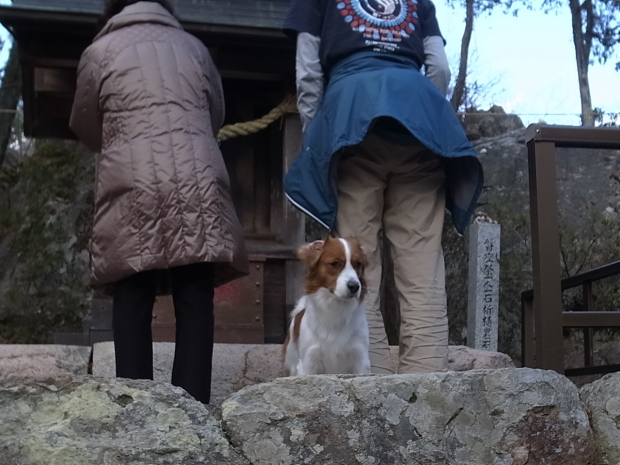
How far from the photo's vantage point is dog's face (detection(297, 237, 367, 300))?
3844mm

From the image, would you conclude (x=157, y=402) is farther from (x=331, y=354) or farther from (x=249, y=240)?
(x=249, y=240)

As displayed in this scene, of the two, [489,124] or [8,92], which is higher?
[489,124]

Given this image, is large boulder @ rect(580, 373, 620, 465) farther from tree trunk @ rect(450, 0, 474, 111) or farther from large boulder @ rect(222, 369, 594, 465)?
tree trunk @ rect(450, 0, 474, 111)

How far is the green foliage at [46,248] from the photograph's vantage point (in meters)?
11.1

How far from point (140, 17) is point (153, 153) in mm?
715

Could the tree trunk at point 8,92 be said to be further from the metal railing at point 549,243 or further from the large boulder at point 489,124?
the metal railing at point 549,243

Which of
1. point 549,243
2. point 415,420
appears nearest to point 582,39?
point 549,243

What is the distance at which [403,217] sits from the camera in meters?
3.83

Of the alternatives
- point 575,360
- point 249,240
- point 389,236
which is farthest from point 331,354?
point 575,360

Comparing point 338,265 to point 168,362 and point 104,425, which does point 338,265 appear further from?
point 104,425

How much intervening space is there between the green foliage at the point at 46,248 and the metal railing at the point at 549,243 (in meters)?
8.90

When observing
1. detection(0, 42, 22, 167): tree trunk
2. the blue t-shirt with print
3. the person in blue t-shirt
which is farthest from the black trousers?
detection(0, 42, 22, 167): tree trunk

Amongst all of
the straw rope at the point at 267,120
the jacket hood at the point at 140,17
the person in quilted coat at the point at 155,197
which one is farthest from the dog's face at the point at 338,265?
the straw rope at the point at 267,120

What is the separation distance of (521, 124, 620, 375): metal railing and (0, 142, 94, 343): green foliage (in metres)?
8.90
